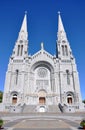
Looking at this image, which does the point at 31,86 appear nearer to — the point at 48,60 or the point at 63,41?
the point at 48,60

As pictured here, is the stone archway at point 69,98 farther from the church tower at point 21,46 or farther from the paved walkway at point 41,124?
the paved walkway at point 41,124

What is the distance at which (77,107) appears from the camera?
108 ft

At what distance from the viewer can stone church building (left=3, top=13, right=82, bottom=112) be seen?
3447 centimetres

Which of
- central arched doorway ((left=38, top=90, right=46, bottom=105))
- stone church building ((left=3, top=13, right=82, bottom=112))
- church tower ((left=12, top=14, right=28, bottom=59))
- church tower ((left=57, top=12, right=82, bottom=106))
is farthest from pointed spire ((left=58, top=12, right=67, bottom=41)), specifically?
central arched doorway ((left=38, top=90, right=46, bottom=105))

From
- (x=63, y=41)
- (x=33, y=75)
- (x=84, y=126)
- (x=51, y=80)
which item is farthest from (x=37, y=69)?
(x=84, y=126)

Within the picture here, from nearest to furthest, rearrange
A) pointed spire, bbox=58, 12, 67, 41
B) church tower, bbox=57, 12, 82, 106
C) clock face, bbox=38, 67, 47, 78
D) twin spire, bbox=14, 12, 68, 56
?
church tower, bbox=57, 12, 82, 106, clock face, bbox=38, 67, 47, 78, twin spire, bbox=14, 12, 68, 56, pointed spire, bbox=58, 12, 67, 41

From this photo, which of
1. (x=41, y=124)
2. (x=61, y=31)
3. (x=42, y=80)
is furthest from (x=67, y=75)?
(x=41, y=124)

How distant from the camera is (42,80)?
39000 millimetres

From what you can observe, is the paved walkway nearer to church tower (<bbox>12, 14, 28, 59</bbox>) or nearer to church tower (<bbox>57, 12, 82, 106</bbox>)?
church tower (<bbox>57, 12, 82, 106</bbox>)

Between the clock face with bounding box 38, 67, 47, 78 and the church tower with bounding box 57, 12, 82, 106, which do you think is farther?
the clock face with bounding box 38, 67, 47, 78

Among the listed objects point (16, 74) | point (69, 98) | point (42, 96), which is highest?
point (16, 74)

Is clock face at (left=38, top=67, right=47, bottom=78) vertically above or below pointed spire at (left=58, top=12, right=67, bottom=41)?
below

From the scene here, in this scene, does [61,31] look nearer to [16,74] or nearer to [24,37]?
[24,37]

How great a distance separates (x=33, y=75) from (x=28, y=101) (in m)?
8.45
